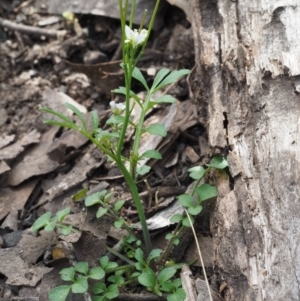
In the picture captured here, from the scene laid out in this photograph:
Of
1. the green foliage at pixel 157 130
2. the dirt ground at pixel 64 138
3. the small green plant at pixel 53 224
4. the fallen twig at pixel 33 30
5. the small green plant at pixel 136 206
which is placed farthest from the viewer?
the fallen twig at pixel 33 30

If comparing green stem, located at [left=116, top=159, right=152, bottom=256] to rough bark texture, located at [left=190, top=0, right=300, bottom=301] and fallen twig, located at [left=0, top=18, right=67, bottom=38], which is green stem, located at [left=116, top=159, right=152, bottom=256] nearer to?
rough bark texture, located at [left=190, top=0, right=300, bottom=301]

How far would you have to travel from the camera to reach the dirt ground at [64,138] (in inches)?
97.7

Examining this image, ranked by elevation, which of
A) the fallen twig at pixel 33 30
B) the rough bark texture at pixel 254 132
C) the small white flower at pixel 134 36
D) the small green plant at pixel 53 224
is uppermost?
the small white flower at pixel 134 36

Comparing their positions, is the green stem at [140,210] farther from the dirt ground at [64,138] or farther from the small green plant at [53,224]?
the small green plant at [53,224]

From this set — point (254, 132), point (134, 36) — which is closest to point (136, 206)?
point (254, 132)

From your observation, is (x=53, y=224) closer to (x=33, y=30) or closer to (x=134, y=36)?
(x=134, y=36)

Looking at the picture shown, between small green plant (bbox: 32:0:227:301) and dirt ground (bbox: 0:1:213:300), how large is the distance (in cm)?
11

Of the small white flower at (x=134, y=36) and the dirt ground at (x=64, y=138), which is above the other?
the small white flower at (x=134, y=36)

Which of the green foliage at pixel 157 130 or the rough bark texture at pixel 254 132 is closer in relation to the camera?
the rough bark texture at pixel 254 132

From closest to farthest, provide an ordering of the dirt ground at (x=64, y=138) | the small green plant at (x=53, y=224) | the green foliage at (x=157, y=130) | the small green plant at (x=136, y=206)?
1. the small green plant at (x=136, y=206)
2. the green foliage at (x=157, y=130)
3. the small green plant at (x=53, y=224)
4. the dirt ground at (x=64, y=138)

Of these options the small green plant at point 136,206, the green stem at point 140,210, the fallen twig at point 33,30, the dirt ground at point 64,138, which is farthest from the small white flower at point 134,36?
the fallen twig at point 33,30

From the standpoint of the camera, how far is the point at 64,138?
121 inches

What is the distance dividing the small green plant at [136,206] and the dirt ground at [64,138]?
0.11 metres

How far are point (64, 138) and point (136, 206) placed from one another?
0.93 m
